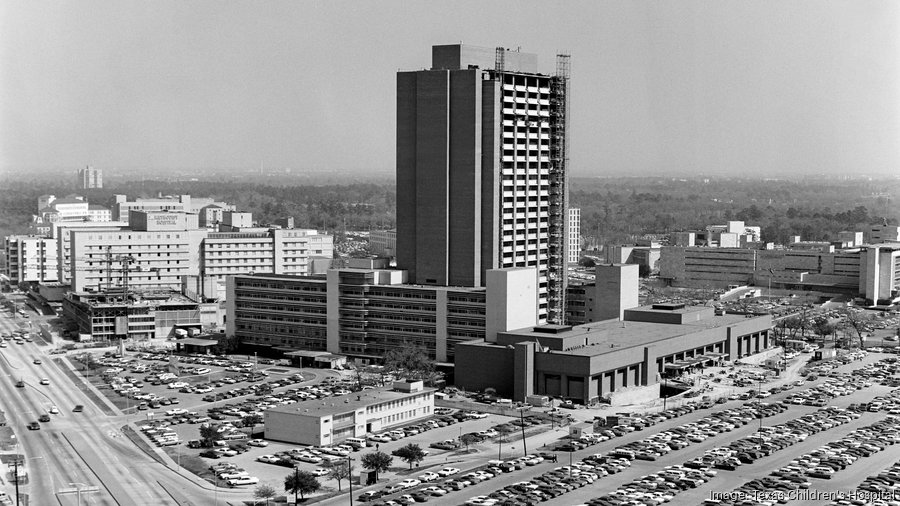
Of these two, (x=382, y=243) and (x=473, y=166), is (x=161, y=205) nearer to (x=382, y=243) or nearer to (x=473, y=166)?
(x=382, y=243)

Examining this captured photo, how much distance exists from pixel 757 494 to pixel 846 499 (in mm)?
1734

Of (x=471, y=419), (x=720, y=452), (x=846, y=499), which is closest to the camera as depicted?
(x=846, y=499)

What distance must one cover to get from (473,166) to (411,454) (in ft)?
55.1

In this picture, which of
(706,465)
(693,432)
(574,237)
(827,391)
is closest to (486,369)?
(693,432)

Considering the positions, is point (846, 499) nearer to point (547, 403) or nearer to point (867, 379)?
point (547, 403)

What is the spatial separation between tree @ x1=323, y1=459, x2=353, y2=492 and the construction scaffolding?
60.4 ft

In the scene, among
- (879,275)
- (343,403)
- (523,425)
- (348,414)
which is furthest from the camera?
(879,275)

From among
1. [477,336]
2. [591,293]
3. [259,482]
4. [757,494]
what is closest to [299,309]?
[477,336]

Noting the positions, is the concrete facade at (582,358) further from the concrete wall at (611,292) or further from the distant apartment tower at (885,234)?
the distant apartment tower at (885,234)

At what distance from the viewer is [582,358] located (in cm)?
3494

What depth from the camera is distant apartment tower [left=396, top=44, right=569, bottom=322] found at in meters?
41.9

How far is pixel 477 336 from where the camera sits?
40000 millimetres

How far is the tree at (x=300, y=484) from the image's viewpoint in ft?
78.5

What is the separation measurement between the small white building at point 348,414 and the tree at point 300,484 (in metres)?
5.15
